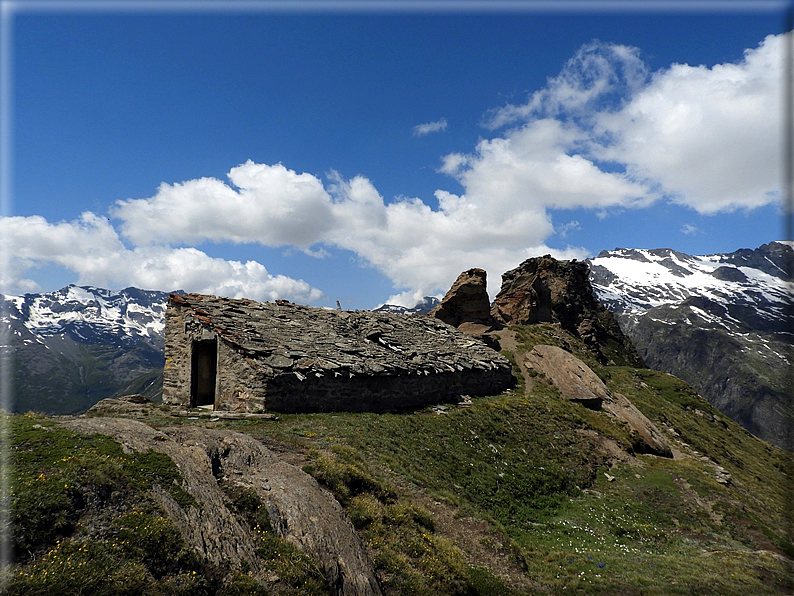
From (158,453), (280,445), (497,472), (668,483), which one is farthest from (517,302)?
(158,453)

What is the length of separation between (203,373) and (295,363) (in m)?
6.77

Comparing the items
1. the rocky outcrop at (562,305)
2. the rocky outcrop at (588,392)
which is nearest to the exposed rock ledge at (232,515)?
the rocky outcrop at (588,392)

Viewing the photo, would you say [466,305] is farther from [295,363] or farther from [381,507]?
[381,507]

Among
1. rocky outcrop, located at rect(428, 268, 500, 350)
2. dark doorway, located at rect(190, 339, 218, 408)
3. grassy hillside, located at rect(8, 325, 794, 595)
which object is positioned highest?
rocky outcrop, located at rect(428, 268, 500, 350)

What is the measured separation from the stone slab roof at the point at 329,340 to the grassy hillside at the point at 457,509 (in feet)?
Result: 9.93

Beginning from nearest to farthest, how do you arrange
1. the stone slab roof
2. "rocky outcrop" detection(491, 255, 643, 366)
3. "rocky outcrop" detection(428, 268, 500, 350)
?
the stone slab roof < "rocky outcrop" detection(428, 268, 500, 350) < "rocky outcrop" detection(491, 255, 643, 366)

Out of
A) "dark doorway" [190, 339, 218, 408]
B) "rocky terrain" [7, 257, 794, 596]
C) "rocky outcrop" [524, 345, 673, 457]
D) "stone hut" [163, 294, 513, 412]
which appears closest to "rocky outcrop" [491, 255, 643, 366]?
"rocky outcrop" [524, 345, 673, 457]

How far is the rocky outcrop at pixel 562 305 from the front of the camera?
217 ft

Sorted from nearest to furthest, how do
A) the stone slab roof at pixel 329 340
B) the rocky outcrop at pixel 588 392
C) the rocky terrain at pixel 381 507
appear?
1. the rocky terrain at pixel 381 507
2. the stone slab roof at pixel 329 340
3. the rocky outcrop at pixel 588 392

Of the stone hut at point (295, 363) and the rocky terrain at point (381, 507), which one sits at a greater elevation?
the stone hut at point (295, 363)

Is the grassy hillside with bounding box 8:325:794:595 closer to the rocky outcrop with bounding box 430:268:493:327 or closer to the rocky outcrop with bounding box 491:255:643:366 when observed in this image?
the rocky outcrop with bounding box 430:268:493:327

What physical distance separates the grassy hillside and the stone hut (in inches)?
69.7

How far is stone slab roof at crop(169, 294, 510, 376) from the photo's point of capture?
23.0 meters

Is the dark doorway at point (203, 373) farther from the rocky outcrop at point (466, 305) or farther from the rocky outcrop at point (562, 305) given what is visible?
the rocky outcrop at point (562, 305)
